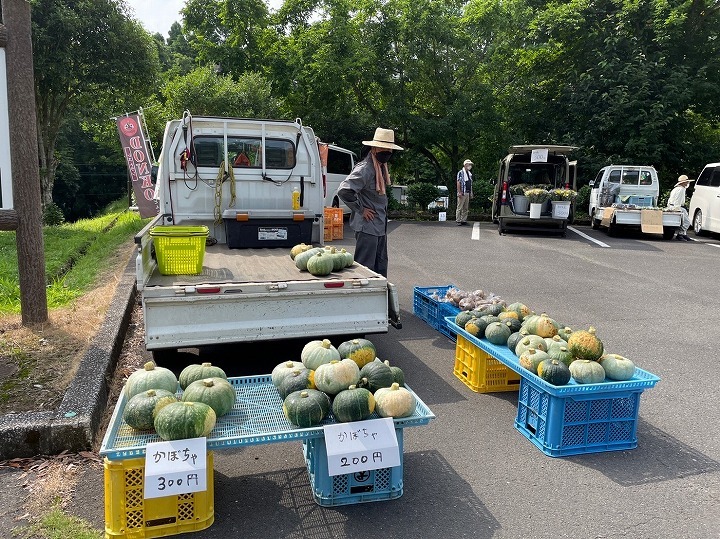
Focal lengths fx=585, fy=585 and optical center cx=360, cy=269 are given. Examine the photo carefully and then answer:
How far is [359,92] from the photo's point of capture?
22.1m

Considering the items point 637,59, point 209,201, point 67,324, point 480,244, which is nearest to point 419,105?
point 637,59

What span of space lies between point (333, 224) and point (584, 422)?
34.3 ft

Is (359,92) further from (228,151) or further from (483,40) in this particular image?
(228,151)

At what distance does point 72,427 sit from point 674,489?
3760 millimetres

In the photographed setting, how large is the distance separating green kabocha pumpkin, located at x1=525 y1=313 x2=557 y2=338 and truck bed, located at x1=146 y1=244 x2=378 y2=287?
143cm

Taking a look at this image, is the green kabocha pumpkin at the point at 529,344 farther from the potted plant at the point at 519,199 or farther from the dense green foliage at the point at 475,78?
the dense green foliage at the point at 475,78

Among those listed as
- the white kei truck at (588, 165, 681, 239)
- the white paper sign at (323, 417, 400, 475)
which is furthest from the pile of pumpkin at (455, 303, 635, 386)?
the white kei truck at (588, 165, 681, 239)

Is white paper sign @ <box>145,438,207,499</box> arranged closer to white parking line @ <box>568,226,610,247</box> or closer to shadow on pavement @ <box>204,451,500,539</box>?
shadow on pavement @ <box>204,451,500,539</box>

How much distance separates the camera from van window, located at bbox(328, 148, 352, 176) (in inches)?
734

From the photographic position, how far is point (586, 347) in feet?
13.4

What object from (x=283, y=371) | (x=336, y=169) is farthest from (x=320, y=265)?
(x=336, y=169)

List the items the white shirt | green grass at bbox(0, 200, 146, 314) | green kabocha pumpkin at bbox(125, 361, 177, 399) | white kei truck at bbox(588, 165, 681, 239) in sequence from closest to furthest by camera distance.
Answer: green kabocha pumpkin at bbox(125, 361, 177, 399)
green grass at bbox(0, 200, 146, 314)
white kei truck at bbox(588, 165, 681, 239)
the white shirt

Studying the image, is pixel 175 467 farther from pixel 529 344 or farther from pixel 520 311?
pixel 520 311

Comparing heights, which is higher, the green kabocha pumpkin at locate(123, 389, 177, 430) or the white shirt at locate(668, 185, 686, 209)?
the white shirt at locate(668, 185, 686, 209)
